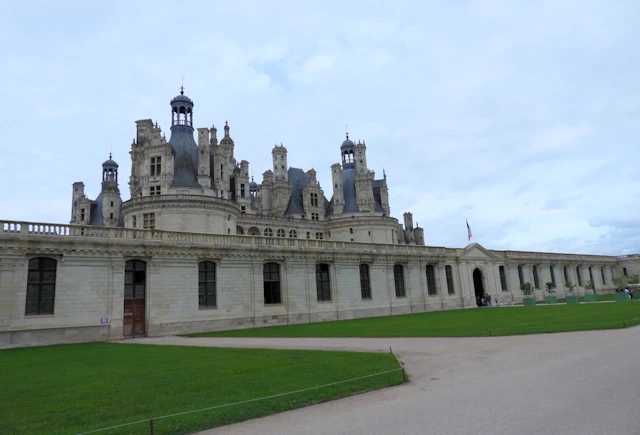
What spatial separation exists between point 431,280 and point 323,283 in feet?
48.5

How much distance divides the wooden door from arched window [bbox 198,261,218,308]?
3.82 m

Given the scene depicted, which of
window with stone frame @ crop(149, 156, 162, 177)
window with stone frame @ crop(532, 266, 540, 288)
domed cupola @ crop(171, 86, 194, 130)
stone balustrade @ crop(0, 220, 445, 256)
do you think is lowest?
window with stone frame @ crop(532, 266, 540, 288)

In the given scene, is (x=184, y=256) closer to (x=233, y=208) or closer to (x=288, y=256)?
(x=288, y=256)

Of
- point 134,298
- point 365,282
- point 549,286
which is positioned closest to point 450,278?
point 365,282

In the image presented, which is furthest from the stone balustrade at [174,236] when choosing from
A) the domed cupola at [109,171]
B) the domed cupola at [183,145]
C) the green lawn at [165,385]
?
the domed cupola at [109,171]

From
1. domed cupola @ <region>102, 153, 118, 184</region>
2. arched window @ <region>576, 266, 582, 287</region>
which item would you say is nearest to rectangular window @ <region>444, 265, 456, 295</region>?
arched window @ <region>576, 266, 582, 287</region>

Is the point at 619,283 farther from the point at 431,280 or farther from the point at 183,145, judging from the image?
the point at 183,145

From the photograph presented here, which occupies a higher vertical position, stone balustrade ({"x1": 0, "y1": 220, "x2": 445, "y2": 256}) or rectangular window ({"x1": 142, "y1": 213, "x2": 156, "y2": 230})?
rectangular window ({"x1": 142, "y1": 213, "x2": 156, "y2": 230})

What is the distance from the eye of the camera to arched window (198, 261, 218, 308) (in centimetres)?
3087

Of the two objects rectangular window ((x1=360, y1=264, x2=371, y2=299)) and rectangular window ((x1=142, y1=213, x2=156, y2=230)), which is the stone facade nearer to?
rectangular window ((x1=360, y1=264, x2=371, y2=299))

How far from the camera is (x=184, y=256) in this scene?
98.9 feet

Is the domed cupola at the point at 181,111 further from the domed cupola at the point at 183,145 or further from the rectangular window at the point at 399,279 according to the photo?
the rectangular window at the point at 399,279

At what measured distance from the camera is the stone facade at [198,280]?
2455 cm

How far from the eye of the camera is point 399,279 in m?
43.7
